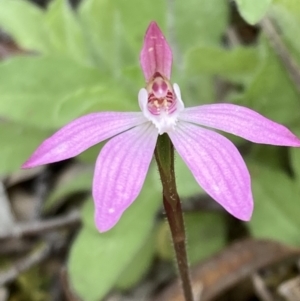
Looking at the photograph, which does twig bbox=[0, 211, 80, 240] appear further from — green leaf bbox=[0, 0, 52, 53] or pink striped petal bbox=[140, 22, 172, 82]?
pink striped petal bbox=[140, 22, 172, 82]

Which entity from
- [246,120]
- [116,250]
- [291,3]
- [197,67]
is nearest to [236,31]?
[197,67]

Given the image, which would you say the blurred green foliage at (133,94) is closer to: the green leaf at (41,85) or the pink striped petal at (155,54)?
the green leaf at (41,85)

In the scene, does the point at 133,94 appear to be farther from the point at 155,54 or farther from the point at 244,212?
the point at 244,212

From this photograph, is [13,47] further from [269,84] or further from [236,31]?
[269,84]

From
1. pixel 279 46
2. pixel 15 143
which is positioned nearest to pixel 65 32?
pixel 15 143

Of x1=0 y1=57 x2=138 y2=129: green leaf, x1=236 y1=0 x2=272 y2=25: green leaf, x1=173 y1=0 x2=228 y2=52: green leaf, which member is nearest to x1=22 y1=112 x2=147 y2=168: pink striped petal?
x1=236 y1=0 x2=272 y2=25: green leaf

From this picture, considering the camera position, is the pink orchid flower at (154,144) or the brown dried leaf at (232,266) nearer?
the pink orchid flower at (154,144)

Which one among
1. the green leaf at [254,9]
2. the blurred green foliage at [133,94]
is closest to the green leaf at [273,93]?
the blurred green foliage at [133,94]
